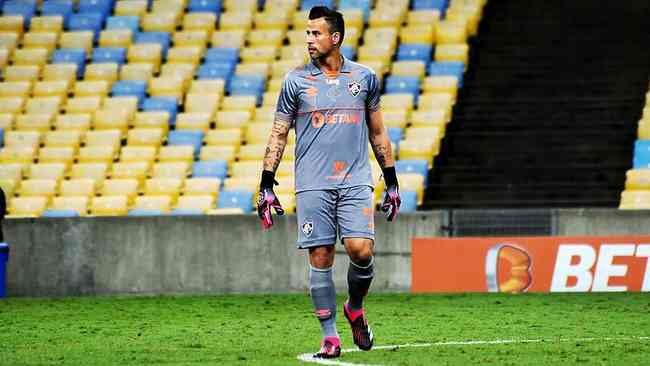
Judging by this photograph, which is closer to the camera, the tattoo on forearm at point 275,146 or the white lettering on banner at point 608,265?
the tattoo on forearm at point 275,146

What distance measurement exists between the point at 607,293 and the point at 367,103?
277 inches

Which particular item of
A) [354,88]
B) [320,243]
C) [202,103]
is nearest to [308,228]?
[320,243]

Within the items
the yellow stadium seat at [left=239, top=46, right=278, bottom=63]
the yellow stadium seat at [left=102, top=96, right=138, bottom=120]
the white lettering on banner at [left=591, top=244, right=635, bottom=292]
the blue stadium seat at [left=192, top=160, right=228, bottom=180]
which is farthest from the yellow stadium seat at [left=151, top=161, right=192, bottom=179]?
the white lettering on banner at [left=591, top=244, right=635, bottom=292]

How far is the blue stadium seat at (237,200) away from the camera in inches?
706

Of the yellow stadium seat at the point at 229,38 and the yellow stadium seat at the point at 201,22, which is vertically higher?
the yellow stadium seat at the point at 201,22

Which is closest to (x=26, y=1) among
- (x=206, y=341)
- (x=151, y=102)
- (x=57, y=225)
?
(x=151, y=102)

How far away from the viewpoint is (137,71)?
21812 millimetres

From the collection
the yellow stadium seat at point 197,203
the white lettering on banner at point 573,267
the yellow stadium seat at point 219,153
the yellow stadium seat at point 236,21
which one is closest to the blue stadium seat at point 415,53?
the yellow stadium seat at point 236,21

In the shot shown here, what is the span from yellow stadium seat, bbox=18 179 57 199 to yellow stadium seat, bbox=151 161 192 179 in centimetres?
134

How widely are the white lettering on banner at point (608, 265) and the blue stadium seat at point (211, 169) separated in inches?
219

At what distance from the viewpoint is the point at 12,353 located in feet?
30.1

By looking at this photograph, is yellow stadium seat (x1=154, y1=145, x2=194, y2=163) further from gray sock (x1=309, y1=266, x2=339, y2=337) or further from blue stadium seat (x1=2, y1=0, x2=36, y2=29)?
gray sock (x1=309, y1=266, x2=339, y2=337)

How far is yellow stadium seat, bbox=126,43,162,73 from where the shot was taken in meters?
22.1

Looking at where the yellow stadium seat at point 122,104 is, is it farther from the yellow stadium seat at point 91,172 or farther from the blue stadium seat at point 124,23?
the blue stadium seat at point 124,23
